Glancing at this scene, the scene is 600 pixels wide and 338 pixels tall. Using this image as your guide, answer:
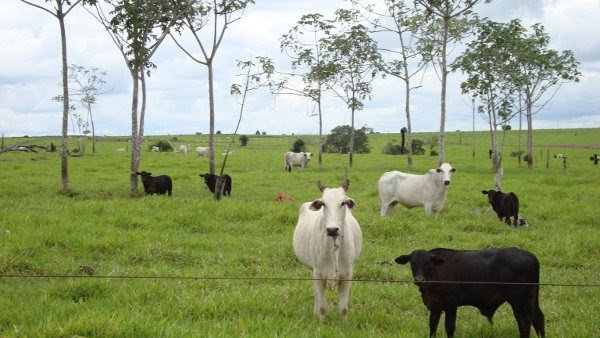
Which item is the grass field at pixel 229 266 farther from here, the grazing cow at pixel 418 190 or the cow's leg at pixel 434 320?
the grazing cow at pixel 418 190

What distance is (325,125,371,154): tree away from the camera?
60.3 m

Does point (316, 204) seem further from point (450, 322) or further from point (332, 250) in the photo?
point (450, 322)

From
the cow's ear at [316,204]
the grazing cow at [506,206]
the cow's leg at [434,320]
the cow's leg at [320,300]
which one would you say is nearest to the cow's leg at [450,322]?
the cow's leg at [434,320]

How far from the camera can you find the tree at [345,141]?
6034cm

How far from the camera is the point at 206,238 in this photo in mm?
11180

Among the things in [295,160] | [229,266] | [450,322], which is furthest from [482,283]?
[295,160]

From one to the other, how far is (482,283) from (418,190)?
9.72 metres

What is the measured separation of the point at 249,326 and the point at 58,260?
5.08m

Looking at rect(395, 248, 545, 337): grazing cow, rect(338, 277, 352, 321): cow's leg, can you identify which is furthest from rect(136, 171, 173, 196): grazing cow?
rect(395, 248, 545, 337): grazing cow

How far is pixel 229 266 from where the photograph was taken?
30.0 ft

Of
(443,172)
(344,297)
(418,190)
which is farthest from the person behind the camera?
(418,190)

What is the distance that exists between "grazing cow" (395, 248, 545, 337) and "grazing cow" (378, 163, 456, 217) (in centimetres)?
896

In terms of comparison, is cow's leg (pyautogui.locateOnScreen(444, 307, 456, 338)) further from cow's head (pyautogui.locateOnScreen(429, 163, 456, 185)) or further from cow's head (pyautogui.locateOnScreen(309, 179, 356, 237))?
cow's head (pyautogui.locateOnScreen(429, 163, 456, 185))

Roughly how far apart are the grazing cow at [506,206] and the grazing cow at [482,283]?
851 centimetres
